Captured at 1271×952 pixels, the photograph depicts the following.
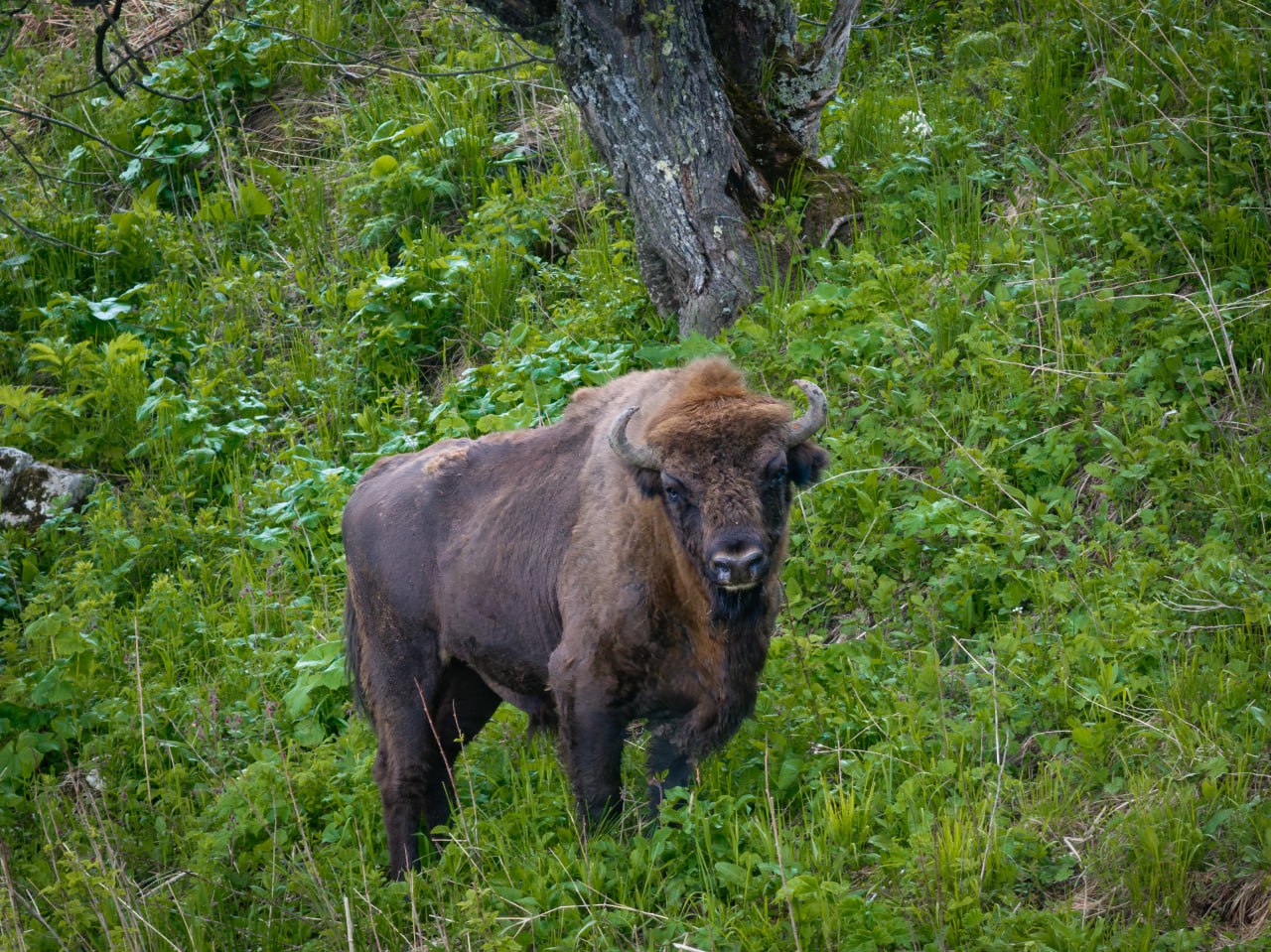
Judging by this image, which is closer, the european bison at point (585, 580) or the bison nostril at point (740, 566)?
the bison nostril at point (740, 566)

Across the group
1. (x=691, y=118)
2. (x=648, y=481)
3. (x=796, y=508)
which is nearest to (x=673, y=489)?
(x=648, y=481)

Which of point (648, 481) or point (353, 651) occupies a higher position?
point (648, 481)

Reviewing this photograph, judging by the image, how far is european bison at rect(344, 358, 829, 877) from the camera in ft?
16.1

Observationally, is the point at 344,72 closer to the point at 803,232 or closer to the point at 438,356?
the point at 438,356

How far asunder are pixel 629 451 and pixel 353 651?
199cm

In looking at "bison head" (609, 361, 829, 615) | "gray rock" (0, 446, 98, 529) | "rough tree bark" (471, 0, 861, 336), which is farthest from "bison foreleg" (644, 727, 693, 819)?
"gray rock" (0, 446, 98, 529)

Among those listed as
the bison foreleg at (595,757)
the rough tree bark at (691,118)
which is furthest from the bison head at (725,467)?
the rough tree bark at (691,118)

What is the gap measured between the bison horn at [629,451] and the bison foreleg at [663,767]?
114cm

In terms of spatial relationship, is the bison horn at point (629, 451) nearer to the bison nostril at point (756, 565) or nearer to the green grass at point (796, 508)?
the bison nostril at point (756, 565)

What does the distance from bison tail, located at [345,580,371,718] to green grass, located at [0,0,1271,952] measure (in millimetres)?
436

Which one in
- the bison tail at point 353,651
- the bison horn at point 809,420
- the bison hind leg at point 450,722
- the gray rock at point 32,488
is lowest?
the bison hind leg at point 450,722

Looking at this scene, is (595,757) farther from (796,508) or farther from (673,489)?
(796,508)

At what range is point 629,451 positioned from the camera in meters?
4.96

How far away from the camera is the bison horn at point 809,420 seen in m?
4.98
